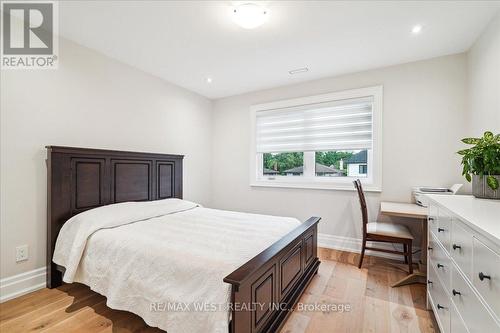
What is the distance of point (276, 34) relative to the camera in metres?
2.34

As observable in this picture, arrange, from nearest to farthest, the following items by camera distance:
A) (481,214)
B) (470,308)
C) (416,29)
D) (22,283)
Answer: (470,308) → (481,214) → (22,283) → (416,29)

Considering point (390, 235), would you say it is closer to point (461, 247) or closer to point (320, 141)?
point (461, 247)

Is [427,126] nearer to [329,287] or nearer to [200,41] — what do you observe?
[329,287]

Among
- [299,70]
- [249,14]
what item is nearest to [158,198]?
[249,14]

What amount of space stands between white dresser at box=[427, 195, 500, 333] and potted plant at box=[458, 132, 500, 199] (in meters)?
0.10

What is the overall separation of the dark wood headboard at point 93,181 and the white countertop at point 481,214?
3.04 meters

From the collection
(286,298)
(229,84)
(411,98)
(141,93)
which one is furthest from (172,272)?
(411,98)

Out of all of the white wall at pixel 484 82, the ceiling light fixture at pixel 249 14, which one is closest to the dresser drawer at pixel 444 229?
the white wall at pixel 484 82

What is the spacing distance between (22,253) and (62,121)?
130 centimetres

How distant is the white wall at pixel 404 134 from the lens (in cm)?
272

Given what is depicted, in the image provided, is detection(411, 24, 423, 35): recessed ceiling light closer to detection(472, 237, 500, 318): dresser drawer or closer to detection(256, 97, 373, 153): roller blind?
detection(256, 97, 373, 153): roller blind

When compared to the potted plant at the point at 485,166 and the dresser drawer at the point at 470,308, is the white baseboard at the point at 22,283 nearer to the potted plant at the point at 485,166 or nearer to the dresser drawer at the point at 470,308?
the dresser drawer at the point at 470,308

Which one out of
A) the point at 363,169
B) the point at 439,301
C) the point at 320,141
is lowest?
the point at 439,301

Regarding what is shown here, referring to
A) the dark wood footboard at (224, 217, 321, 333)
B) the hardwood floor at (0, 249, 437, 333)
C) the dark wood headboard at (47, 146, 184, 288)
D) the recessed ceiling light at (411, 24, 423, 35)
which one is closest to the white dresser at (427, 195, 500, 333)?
the hardwood floor at (0, 249, 437, 333)
